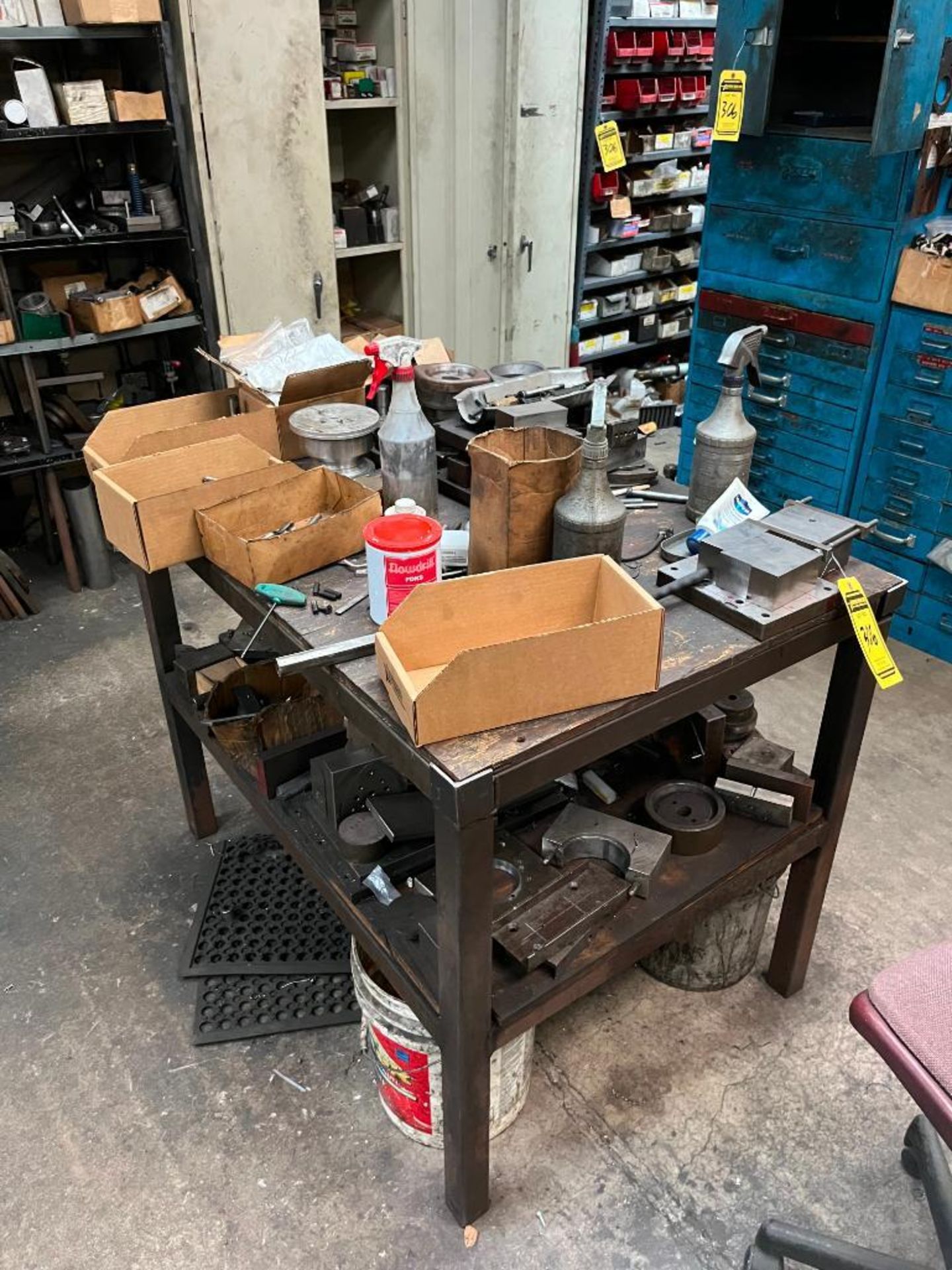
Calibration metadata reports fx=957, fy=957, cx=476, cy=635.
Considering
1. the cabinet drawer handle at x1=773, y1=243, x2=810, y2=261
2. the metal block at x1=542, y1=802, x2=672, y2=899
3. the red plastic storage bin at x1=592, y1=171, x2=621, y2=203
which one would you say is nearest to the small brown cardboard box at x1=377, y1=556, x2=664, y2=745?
the metal block at x1=542, y1=802, x2=672, y2=899

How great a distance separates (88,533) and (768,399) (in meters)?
2.18

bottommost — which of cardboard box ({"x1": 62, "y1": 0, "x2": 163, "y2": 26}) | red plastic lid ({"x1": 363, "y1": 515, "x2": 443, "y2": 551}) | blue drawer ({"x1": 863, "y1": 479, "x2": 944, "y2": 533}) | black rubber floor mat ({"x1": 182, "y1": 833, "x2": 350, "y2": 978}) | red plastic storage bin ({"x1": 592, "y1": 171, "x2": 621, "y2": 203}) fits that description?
black rubber floor mat ({"x1": 182, "y1": 833, "x2": 350, "y2": 978})

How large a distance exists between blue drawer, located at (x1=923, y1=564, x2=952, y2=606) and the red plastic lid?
1.97m

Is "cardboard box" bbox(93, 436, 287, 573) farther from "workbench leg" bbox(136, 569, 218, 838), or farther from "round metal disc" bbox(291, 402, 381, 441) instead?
"workbench leg" bbox(136, 569, 218, 838)

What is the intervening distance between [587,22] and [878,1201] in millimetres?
3611

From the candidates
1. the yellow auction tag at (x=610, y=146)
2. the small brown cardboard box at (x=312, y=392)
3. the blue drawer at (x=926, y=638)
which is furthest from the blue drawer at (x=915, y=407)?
the small brown cardboard box at (x=312, y=392)

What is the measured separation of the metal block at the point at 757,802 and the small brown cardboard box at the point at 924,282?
1684mm

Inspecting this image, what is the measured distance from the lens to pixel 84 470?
3.19 m

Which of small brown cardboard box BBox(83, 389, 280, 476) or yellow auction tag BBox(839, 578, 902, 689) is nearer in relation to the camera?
yellow auction tag BBox(839, 578, 902, 689)

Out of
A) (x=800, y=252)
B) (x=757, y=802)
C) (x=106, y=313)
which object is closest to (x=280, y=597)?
(x=757, y=802)

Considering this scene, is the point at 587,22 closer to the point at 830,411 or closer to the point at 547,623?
the point at 830,411

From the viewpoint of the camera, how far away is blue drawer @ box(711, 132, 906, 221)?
103 inches

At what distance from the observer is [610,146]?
3572mm

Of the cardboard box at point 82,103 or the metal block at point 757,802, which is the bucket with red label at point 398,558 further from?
the cardboard box at point 82,103
